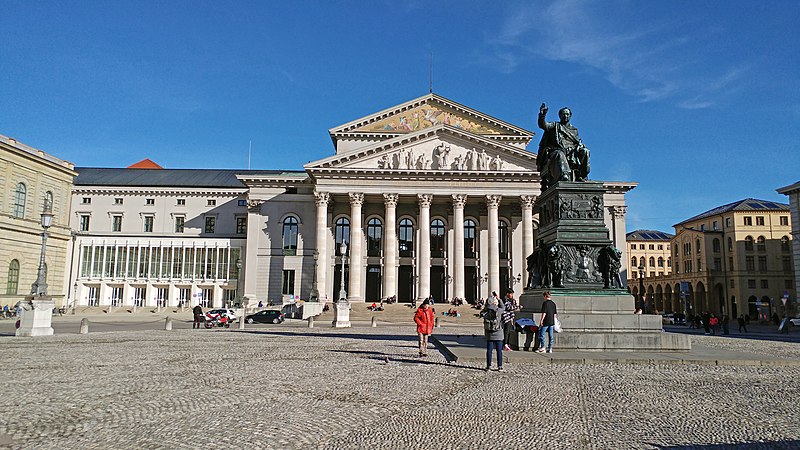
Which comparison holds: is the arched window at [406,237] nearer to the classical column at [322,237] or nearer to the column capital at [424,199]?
the column capital at [424,199]

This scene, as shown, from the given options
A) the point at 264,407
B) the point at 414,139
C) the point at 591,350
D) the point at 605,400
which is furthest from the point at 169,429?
the point at 414,139

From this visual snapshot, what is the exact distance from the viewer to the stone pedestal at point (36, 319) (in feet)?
75.5

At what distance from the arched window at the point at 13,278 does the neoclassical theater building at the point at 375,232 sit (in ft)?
32.1

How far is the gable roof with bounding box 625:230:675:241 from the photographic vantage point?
109 m

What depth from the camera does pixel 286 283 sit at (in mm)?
59094

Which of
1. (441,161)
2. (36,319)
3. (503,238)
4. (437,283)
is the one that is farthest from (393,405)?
(503,238)

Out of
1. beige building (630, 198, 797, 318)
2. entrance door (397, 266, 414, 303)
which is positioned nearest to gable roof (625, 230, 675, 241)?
beige building (630, 198, 797, 318)

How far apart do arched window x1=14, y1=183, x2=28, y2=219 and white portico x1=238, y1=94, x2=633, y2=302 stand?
19.9 meters

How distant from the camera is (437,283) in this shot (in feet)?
193

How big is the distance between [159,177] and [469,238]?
40.8 metres

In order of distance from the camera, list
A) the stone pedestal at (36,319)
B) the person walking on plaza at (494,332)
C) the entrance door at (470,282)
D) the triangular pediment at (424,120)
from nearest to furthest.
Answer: the person walking on plaza at (494,332), the stone pedestal at (36,319), the entrance door at (470,282), the triangular pediment at (424,120)

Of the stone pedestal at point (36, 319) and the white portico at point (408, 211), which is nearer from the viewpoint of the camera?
the stone pedestal at point (36, 319)

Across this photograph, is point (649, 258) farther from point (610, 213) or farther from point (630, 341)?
point (630, 341)

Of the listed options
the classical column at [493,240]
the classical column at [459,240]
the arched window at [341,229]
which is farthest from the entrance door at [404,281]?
the classical column at [493,240]
